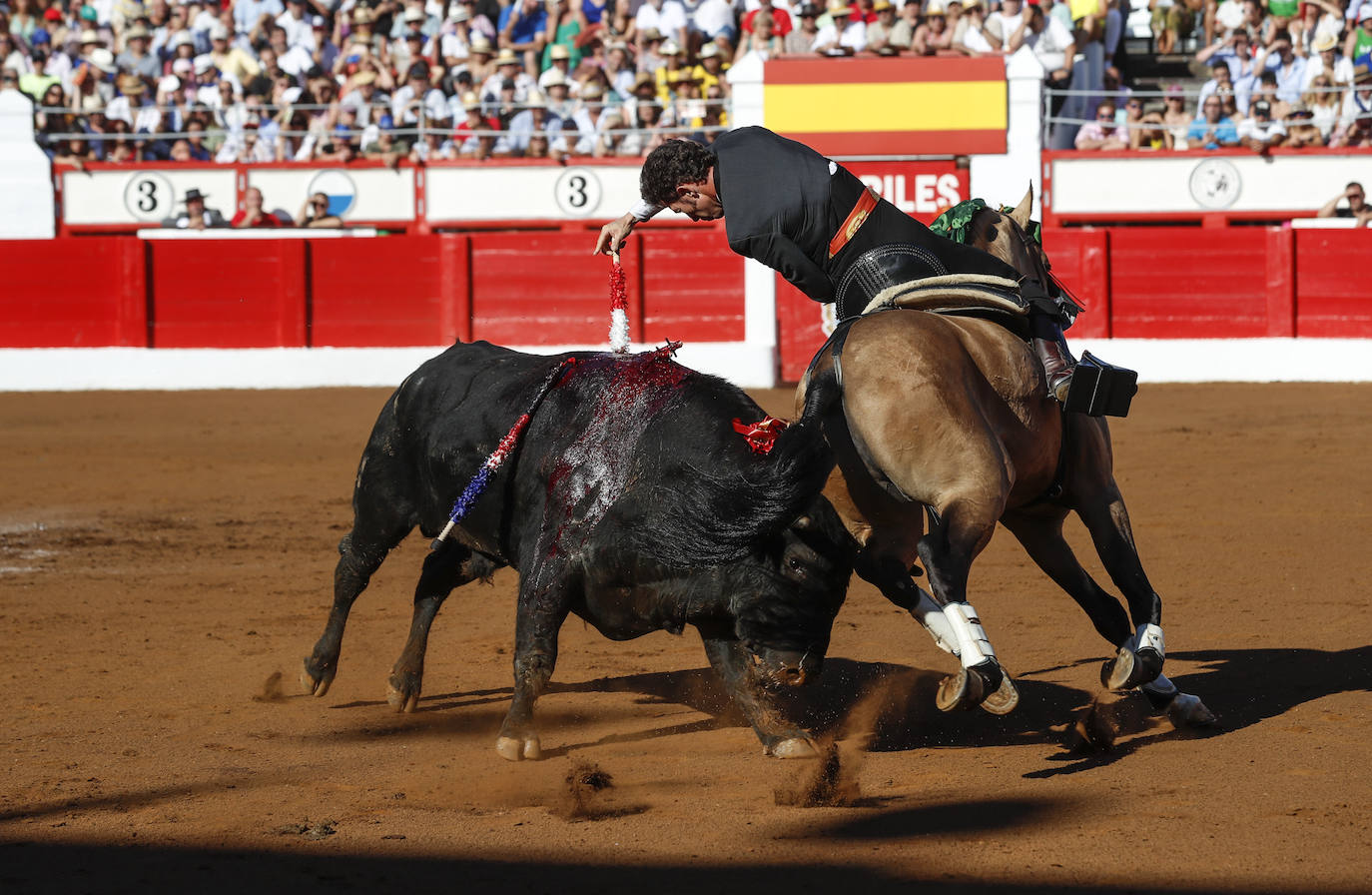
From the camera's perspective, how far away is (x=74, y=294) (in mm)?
14117

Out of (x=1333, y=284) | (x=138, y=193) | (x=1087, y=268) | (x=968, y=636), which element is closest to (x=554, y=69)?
(x=138, y=193)

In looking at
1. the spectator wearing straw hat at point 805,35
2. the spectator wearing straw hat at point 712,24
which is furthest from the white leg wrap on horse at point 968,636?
the spectator wearing straw hat at point 712,24

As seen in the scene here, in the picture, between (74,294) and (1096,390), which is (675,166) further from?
(74,294)

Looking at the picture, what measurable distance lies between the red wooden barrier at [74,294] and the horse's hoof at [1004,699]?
39.1ft

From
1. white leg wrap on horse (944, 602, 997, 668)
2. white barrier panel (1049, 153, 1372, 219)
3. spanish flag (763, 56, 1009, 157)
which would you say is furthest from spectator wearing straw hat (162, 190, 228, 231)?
white leg wrap on horse (944, 602, 997, 668)

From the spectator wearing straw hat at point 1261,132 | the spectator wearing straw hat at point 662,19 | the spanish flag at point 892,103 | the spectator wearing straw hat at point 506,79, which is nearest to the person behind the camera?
the spectator wearing straw hat at point 1261,132

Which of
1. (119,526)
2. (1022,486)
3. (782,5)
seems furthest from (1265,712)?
(782,5)

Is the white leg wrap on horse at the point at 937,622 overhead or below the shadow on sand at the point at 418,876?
overhead

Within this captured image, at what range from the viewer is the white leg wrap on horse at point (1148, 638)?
3.81m

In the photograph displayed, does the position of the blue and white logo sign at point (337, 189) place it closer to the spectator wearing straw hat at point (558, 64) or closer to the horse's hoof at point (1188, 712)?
the spectator wearing straw hat at point (558, 64)

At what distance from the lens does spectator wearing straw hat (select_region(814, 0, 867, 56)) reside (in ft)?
47.3

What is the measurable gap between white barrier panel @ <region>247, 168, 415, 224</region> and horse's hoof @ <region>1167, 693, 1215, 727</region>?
11779mm

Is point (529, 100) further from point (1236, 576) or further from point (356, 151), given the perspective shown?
point (1236, 576)

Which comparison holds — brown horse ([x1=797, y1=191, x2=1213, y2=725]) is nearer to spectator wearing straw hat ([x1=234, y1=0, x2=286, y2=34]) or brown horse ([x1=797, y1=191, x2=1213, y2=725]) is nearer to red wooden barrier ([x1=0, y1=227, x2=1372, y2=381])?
red wooden barrier ([x1=0, y1=227, x2=1372, y2=381])
